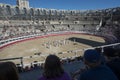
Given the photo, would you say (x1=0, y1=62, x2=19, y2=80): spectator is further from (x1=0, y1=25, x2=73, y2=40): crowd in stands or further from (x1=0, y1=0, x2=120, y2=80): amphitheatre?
(x1=0, y1=25, x2=73, y2=40): crowd in stands

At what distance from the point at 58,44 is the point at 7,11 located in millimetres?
59176

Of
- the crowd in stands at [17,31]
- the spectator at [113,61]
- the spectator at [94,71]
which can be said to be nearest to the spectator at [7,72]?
the spectator at [94,71]

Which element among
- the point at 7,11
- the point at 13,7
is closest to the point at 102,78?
the point at 7,11

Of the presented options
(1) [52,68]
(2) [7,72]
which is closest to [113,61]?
(1) [52,68]

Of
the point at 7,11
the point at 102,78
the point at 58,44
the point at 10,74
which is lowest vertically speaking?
the point at 58,44

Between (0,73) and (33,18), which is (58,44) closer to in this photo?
(0,73)

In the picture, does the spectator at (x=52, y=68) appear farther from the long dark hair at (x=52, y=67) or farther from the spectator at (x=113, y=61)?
the spectator at (x=113, y=61)

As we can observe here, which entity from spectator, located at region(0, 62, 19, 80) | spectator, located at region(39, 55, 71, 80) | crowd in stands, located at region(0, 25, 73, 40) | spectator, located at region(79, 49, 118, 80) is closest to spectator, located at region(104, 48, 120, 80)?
spectator, located at region(79, 49, 118, 80)

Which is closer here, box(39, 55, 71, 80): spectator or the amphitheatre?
box(39, 55, 71, 80): spectator

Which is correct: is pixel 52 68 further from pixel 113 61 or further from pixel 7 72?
pixel 113 61

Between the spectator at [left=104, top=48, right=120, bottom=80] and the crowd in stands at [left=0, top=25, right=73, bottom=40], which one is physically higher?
the spectator at [left=104, top=48, right=120, bottom=80]

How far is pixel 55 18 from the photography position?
83.5 metres

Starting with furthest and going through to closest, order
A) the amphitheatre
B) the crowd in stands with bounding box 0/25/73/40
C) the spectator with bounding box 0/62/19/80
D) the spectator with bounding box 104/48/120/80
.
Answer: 1. the crowd in stands with bounding box 0/25/73/40
2. the amphitheatre
3. the spectator with bounding box 104/48/120/80
4. the spectator with bounding box 0/62/19/80

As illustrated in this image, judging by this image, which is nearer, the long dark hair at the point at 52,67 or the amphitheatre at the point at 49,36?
the long dark hair at the point at 52,67
